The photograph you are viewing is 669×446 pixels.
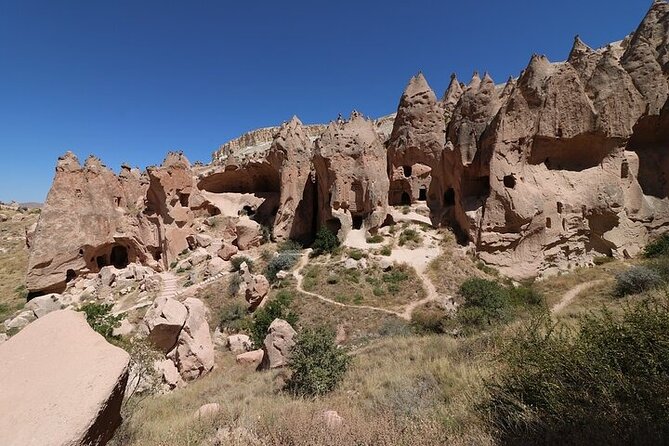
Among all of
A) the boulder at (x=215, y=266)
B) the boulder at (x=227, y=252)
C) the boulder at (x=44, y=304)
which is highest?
the boulder at (x=227, y=252)

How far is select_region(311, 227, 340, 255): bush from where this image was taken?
1825 cm

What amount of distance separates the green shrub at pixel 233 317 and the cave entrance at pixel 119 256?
12536 mm

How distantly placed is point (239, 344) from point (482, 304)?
8.72m

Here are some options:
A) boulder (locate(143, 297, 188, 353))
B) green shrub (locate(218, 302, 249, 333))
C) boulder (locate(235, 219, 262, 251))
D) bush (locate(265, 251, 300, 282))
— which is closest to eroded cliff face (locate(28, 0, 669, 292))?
boulder (locate(235, 219, 262, 251))

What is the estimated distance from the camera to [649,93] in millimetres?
15648

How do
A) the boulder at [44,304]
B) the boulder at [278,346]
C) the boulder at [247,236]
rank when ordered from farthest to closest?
the boulder at [247,236] → the boulder at [44,304] → the boulder at [278,346]

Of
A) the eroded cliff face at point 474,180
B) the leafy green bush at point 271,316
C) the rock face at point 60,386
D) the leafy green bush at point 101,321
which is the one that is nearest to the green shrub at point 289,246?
the eroded cliff face at point 474,180

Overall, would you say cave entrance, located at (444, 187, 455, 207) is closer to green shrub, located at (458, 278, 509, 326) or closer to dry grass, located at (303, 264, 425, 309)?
dry grass, located at (303, 264, 425, 309)

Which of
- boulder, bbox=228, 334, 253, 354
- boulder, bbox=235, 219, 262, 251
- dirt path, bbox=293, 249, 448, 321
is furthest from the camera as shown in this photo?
boulder, bbox=235, 219, 262, 251

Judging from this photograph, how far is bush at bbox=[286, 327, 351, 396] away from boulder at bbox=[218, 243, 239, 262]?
49.4 feet

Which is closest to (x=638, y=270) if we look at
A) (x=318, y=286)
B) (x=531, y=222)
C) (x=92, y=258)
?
(x=531, y=222)

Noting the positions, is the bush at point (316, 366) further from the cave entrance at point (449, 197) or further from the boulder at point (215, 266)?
the cave entrance at point (449, 197)

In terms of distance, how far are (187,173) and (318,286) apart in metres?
13.9

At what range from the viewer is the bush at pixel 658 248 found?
1448 cm
